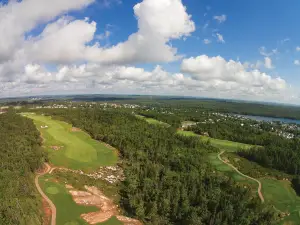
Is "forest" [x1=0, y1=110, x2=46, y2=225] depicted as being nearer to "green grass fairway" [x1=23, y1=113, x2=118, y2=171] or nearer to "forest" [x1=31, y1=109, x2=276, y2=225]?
"green grass fairway" [x1=23, y1=113, x2=118, y2=171]

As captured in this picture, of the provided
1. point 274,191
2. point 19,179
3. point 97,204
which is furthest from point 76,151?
point 274,191

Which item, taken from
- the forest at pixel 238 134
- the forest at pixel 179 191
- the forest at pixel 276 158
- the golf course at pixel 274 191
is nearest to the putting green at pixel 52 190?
the forest at pixel 179 191

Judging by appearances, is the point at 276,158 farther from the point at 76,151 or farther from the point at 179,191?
the point at 76,151

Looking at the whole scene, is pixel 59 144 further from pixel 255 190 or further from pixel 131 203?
pixel 255 190

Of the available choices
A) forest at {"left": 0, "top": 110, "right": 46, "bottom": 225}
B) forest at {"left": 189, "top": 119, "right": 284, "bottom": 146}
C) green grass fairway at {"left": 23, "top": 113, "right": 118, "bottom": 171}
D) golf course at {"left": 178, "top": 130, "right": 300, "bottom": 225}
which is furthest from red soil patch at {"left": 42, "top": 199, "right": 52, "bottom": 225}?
forest at {"left": 189, "top": 119, "right": 284, "bottom": 146}

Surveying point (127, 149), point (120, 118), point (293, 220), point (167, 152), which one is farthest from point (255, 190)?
point (120, 118)

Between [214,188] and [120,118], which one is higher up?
[120,118]

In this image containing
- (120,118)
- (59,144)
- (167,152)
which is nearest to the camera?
(167,152)
